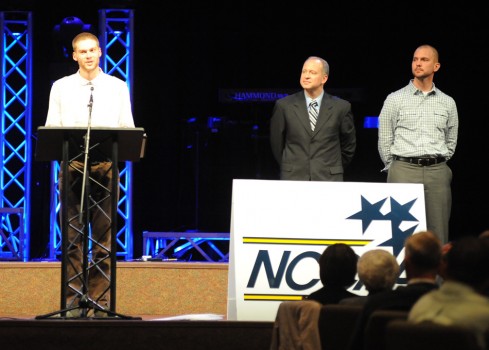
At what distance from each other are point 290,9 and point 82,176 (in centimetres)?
647

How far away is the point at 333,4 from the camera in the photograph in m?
11.7

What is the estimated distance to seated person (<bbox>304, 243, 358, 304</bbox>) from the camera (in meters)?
4.42

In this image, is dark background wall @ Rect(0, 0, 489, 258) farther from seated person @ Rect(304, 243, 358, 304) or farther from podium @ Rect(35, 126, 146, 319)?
seated person @ Rect(304, 243, 358, 304)

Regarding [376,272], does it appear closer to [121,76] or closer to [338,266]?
[338,266]

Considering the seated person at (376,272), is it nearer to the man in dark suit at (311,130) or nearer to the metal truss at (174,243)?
the man in dark suit at (311,130)

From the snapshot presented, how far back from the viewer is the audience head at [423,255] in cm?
380

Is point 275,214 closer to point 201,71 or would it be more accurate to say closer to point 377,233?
point 377,233

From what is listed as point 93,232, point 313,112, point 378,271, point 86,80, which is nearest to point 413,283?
point 378,271

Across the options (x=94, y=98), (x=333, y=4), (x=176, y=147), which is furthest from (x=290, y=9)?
(x=94, y=98)

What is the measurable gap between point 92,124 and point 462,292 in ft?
11.2

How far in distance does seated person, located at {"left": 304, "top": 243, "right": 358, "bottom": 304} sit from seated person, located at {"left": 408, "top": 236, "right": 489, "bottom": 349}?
109cm

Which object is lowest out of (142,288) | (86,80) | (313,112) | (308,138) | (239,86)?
(142,288)

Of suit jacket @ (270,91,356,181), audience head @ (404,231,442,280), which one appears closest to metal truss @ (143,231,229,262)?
suit jacket @ (270,91,356,181)

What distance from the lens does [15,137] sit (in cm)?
1026
